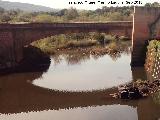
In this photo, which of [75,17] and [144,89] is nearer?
[144,89]

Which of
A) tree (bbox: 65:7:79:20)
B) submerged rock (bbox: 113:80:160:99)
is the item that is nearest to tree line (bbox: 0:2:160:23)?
tree (bbox: 65:7:79:20)

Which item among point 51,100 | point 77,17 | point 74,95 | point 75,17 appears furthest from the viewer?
point 77,17

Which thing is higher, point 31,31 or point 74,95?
point 31,31

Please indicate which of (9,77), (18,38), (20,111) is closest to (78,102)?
(20,111)

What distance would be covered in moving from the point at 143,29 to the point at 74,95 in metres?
12.4

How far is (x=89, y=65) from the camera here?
42219 mm

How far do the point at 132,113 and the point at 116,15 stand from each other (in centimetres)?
4743

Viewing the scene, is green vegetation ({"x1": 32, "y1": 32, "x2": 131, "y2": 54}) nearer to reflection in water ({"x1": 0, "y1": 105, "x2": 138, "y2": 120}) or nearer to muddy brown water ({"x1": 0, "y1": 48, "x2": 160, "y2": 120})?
muddy brown water ({"x1": 0, "y1": 48, "x2": 160, "y2": 120})

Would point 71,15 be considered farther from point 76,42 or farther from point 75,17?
point 76,42

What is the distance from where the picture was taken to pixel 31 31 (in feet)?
127

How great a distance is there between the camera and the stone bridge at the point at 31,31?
1500 inches

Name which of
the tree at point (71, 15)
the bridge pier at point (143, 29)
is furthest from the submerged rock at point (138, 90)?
the tree at point (71, 15)

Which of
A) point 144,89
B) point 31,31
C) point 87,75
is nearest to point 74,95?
point 144,89

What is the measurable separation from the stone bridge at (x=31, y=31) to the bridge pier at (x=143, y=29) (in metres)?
1.14
